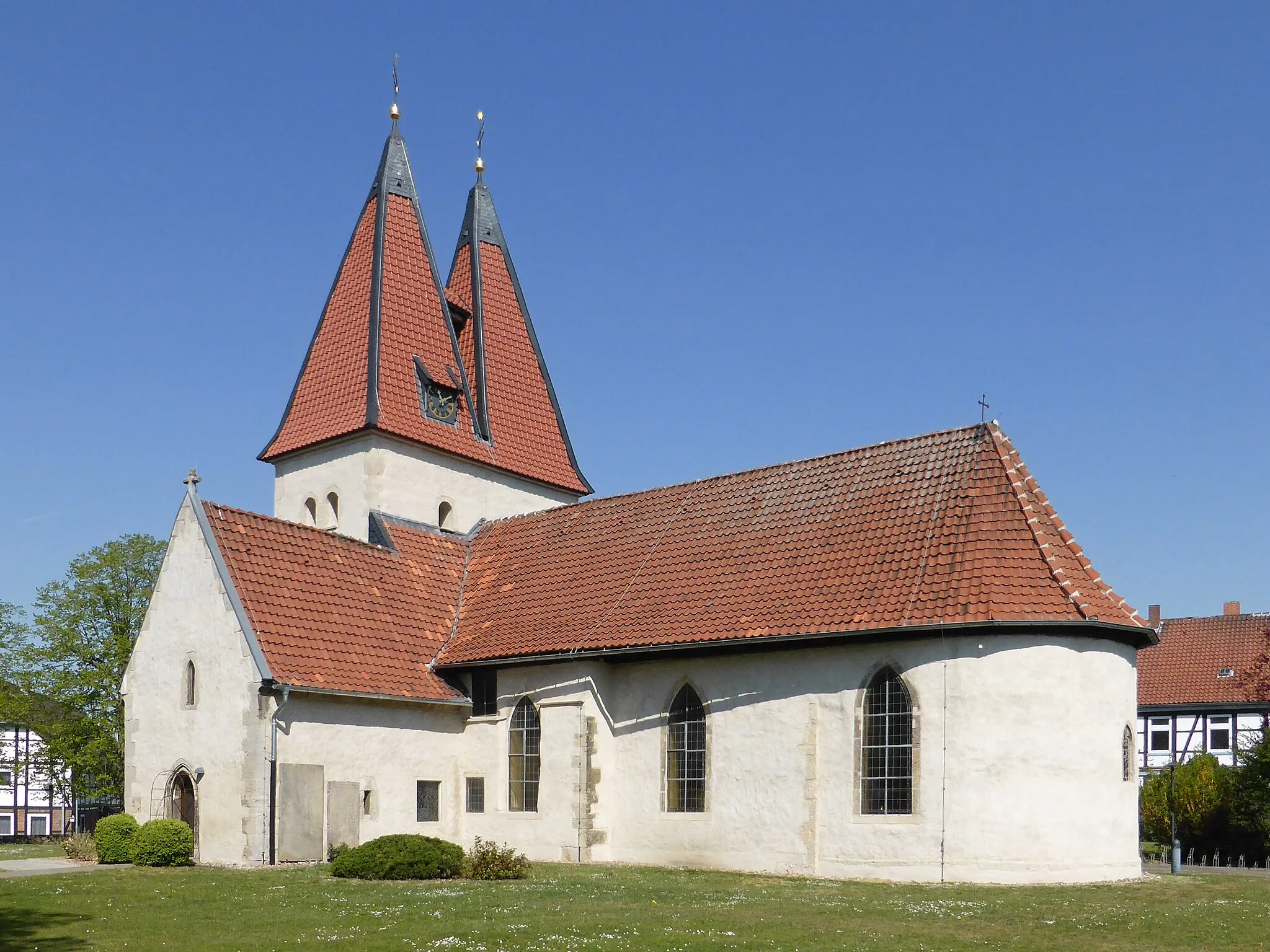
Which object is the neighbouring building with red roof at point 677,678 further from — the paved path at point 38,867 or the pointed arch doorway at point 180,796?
the paved path at point 38,867

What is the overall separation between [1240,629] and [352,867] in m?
43.0

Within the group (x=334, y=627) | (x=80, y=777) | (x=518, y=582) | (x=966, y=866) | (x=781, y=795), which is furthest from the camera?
(x=80, y=777)

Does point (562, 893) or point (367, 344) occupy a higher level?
point (367, 344)

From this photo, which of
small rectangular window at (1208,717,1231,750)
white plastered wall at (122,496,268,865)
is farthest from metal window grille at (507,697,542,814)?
small rectangular window at (1208,717,1231,750)

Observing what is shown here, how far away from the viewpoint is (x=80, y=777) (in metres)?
45.9

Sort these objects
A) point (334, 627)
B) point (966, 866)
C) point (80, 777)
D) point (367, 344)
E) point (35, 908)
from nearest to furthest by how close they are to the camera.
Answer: point (35, 908) < point (966, 866) < point (334, 627) < point (367, 344) < point (80, 777)

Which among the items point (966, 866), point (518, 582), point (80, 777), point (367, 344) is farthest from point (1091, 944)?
point (80, 777)

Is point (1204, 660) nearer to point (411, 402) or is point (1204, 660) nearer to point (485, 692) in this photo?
point (411, 402)

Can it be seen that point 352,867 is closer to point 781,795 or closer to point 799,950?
point 781,795

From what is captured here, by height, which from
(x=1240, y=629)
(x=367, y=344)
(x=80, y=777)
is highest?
(x=367, y=344)

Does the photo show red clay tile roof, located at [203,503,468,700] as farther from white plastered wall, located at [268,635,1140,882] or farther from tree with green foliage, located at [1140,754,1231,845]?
tree with green foliage, located at [1140,754,1231,845]

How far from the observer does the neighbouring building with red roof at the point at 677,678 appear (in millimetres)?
23109

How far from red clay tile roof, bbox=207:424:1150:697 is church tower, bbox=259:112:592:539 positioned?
259 cm

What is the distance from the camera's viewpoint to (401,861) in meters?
22.5
